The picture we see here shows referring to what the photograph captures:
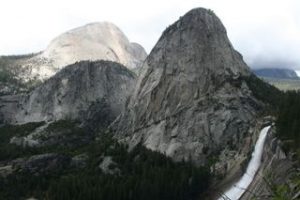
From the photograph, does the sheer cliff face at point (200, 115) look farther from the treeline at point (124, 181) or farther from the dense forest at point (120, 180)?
the treeline at point (124, 181)

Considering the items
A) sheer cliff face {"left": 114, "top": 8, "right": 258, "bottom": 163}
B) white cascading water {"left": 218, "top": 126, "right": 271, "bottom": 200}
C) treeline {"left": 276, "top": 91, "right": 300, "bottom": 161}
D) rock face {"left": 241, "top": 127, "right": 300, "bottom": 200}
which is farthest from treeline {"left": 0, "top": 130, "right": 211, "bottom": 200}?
treeline {"left": 276, "top": 91, "right": 300, "bottom": 161}

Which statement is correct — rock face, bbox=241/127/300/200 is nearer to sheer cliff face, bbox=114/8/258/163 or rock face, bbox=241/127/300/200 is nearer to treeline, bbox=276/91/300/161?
treeline, bbox=276/91/300/161

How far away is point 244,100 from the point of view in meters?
181

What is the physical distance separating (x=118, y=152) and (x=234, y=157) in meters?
47.1

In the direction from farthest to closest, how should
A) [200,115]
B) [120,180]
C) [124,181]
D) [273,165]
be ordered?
[200,115] → [120,180] → [124,181] → [273,165]

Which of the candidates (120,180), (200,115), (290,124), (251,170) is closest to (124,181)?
(120,180)

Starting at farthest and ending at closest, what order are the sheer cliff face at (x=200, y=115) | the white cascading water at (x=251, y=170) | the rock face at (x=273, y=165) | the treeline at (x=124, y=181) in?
the sheer cliff face at (x=200, y=115)
the treeline at (x=124, y=181)
the white cascading water at (x=251, y=170)
the rock face at (x=273, y=165)

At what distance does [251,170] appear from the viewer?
12925 centimetres

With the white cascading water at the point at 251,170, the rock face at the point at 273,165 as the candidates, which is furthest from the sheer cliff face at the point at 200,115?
the rock face at the point at 273,165

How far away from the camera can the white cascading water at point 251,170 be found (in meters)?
122

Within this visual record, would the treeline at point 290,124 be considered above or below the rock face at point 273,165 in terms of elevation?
above

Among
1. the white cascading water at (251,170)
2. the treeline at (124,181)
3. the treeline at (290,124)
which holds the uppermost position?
the treeline at (290,124)

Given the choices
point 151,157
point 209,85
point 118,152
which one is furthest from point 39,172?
point 209,85

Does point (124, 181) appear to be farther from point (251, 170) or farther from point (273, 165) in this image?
point (273, 165)
